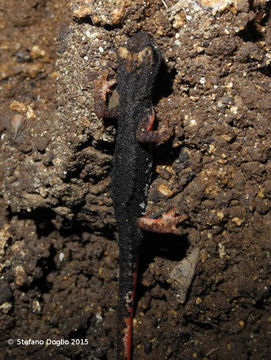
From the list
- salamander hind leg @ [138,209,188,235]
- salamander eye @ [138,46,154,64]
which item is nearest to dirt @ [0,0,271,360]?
salamander hind leg @ [138,209,188,235]

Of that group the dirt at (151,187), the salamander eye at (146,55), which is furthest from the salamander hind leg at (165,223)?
the salamander eye at (146,55)

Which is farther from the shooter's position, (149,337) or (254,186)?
(149,337)

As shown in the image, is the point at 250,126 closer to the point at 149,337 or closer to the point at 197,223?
the point at 197,223

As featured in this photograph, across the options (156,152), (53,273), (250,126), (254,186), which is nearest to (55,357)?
(53,273)

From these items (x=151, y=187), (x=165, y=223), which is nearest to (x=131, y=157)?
(x=151, y=187)

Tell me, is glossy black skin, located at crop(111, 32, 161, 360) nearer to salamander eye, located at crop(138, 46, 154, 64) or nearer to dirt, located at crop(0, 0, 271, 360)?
salamander eye, located at crop(138, 46, 154, 64)

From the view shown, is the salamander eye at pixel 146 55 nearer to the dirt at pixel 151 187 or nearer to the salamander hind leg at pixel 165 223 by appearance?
the dirt at pixel 151 187

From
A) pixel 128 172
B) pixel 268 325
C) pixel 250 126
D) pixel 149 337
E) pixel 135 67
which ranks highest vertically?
pixel 135 67
